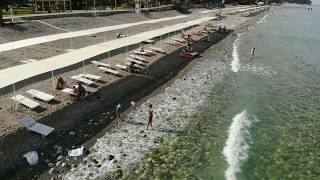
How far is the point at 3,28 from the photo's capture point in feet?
151

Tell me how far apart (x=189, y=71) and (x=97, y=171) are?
23.2 metres

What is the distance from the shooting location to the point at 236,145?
22906 mm

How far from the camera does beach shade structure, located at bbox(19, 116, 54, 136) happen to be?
2162cm

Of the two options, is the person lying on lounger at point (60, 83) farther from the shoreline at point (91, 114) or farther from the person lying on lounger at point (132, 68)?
the person lying on lounger at point (132, 68)

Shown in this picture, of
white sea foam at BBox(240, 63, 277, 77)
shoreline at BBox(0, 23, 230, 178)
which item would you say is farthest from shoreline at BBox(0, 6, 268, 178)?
white sea foam at BBox(240, 63, 277, 77)

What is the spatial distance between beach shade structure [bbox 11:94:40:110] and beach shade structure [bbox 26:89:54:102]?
841 millimetres

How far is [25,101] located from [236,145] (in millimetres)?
14472

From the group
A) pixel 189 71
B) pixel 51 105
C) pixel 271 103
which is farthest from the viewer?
pixel 189 71

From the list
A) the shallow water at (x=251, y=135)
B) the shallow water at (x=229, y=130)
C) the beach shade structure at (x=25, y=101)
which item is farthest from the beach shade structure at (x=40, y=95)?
the shallow water at (x=251, y=135)

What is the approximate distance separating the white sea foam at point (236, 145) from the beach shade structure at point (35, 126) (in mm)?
10563

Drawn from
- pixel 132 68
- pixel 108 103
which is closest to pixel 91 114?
pixel 108 103

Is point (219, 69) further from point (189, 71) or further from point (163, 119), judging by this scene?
point (163, 119)

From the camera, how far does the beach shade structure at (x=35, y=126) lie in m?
21.6

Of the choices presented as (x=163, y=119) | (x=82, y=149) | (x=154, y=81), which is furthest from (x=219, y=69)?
(x=82, y=149)
